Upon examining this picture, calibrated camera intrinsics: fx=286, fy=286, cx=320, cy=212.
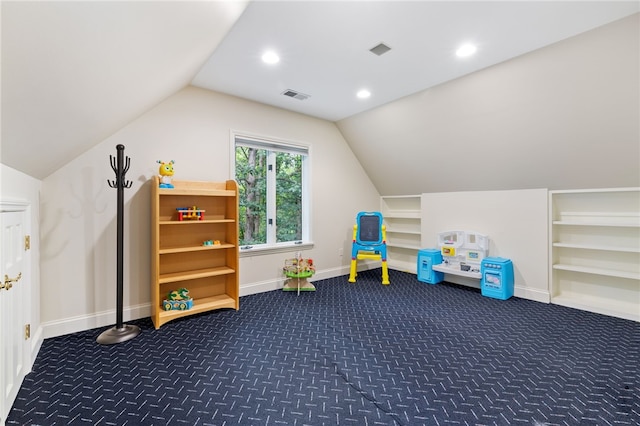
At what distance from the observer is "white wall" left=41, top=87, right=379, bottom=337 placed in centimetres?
280

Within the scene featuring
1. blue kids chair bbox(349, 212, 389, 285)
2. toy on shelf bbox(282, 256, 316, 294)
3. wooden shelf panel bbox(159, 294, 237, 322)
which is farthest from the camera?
blue kids chair bbox(349, 212, 389, 285)

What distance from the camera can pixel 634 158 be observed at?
2.99 meters

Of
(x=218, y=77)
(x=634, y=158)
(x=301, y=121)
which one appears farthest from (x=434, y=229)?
(x=218, y=77)

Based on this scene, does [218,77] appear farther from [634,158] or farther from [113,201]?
[634,158]

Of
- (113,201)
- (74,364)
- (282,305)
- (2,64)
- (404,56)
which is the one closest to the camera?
(2,64)

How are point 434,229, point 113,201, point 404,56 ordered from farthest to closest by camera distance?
point 434,229, point 113,201, point 404,56

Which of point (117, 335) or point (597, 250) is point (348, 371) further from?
point (597, 250)

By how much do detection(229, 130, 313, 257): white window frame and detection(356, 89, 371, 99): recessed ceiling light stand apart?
122 centimetres

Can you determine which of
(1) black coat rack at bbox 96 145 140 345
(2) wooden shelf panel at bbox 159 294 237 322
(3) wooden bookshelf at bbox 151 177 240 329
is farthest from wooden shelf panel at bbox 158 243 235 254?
(2) wooden shelf panel at bbox 159 294 237 322

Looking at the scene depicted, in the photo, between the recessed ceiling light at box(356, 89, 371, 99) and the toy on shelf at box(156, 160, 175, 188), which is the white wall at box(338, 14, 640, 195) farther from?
the toy on shelf at box(156, 160, 175, 188)

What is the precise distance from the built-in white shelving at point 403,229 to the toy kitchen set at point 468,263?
582 mm

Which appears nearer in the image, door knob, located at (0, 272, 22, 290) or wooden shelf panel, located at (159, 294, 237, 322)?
door knob, located at (0, 272, 22, 290)

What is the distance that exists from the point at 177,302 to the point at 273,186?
2100 mm

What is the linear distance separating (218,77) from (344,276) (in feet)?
11.9
